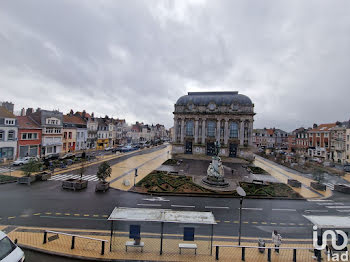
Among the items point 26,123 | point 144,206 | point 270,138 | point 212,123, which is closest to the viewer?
point 144,206

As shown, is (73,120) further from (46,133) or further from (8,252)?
(8,252)

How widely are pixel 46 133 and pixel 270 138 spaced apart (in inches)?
3797

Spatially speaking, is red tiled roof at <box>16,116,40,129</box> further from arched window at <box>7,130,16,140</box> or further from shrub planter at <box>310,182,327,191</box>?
shrub planter at <box>310,182,327,191</box>

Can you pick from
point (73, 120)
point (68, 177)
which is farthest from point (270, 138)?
point (68, 177)

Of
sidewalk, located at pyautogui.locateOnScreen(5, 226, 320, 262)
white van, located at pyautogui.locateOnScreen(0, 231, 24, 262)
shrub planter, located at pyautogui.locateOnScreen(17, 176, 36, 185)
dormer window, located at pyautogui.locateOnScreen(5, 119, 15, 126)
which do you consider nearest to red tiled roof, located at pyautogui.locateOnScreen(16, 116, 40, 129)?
dormer window, located at pyautogui.locateOnScreen(5, 119, 15, 126)

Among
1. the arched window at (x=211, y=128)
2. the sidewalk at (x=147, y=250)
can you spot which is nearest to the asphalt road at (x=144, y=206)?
the sidewalk at (x=147, y=250)

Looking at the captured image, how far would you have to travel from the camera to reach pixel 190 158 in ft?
155

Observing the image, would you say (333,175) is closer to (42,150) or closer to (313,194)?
(313,194)

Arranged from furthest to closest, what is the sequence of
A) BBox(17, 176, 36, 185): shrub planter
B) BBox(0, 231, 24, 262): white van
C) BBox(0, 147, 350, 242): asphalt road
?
BBox(17, 176, 36, 185): shrub planter
BBox(0, 147, 350, 242): asphalt road
BBox(0, 231, 24, 262): white van

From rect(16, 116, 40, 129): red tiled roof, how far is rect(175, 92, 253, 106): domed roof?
36921 millimetres

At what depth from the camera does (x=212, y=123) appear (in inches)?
1964

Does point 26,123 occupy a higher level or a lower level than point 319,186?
higher

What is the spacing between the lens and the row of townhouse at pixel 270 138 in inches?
Answer: 3509

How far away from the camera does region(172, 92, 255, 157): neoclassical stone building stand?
47.0 metres
